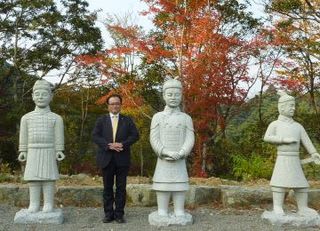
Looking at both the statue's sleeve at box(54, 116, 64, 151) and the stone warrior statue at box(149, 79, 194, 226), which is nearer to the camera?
the stone warrior statue at box(149, 79, 194, 226)

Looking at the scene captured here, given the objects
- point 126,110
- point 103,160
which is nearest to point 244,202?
point 103,160

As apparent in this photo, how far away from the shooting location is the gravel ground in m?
5.80

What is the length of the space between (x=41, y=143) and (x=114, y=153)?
1.05 m

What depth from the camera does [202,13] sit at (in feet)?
36.2

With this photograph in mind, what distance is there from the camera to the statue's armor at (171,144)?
6.03 meters

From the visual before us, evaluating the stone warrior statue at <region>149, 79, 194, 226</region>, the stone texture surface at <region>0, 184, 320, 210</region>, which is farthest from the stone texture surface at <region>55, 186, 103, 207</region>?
the stone warrior statue at <region>149, 79, 194, 226</region>

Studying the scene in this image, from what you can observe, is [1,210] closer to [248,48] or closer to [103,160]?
[103,160]

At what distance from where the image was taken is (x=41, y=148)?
6.14 meters

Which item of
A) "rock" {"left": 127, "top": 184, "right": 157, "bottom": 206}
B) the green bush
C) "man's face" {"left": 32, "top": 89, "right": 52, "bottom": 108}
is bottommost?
"rock" {"left": 127, "top": 184, "right": 157, "bottom": 206}

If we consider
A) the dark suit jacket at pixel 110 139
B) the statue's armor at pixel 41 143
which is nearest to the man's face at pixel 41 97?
the statue's armor at pixel 41 143

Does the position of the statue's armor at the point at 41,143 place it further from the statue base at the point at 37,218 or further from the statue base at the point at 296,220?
the statue base at the point at 296,220

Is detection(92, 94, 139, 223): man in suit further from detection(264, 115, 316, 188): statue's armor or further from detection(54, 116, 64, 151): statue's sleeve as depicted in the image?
detection(264, 115, 316, 188): statue's armor

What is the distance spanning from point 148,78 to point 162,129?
6440 mm

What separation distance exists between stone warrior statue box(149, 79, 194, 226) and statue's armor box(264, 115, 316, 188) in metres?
1.22
